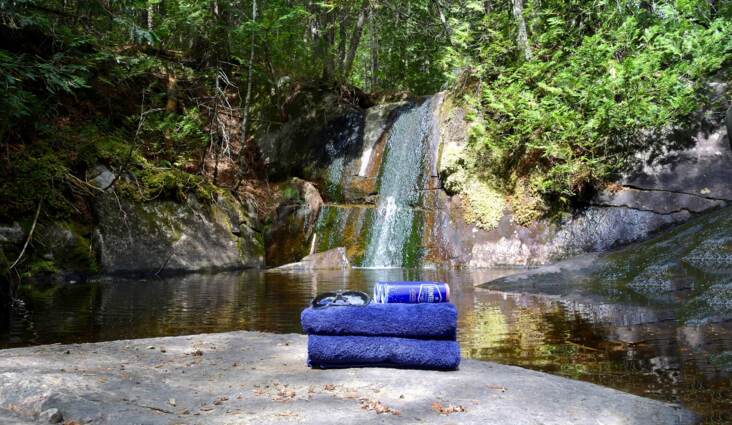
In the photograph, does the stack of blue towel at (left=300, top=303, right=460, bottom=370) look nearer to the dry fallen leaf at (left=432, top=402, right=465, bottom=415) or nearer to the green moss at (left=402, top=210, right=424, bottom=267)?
the dry fallen leaf at (left=432, top=402, right=465, bottom=415)

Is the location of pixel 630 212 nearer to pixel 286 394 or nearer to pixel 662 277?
pixel 662 277

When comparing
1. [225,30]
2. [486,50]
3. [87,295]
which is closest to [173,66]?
[225,30]

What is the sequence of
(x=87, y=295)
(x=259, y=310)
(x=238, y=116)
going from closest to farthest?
1. (x=259, y=310)
2. (x=87, y=295)
3. (x=238, y=116)

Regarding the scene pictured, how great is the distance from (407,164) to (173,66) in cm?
931

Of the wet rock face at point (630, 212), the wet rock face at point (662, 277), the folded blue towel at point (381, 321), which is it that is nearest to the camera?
the folded blue towel at point (381, 321)

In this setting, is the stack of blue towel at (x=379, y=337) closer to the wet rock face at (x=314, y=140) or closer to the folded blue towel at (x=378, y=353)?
the folded blue towel at (x=378, y=353)

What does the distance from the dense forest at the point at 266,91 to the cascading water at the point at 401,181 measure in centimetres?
137

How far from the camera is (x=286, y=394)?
3.40m

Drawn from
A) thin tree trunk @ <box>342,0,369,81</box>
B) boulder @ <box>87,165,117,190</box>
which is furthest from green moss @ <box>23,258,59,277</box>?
thin tree trunk @ <box>342,0,369,81</box>

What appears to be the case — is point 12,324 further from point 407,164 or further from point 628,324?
point 407,164

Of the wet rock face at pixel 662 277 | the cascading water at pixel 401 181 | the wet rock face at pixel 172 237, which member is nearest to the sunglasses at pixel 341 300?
the wet rock face at pixel 662 277

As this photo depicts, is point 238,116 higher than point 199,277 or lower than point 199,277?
higher

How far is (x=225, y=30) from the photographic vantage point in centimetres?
Answer: 2042

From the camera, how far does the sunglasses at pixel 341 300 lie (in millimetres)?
4184
